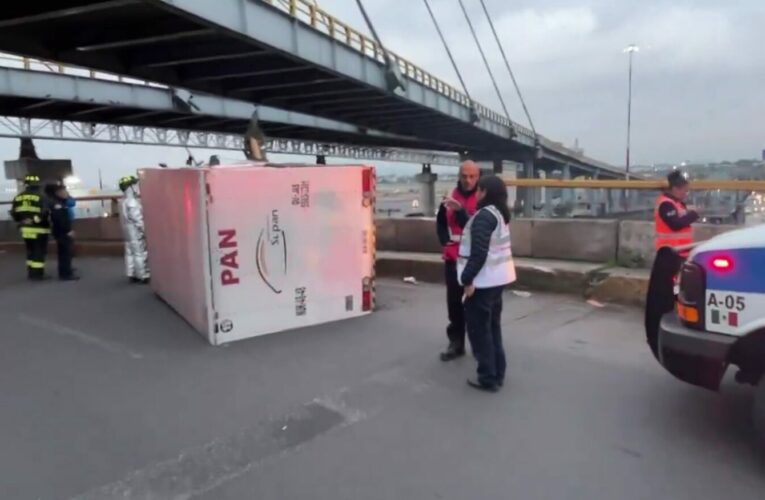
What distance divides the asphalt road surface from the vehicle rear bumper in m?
0.47

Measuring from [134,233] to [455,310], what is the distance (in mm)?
6517

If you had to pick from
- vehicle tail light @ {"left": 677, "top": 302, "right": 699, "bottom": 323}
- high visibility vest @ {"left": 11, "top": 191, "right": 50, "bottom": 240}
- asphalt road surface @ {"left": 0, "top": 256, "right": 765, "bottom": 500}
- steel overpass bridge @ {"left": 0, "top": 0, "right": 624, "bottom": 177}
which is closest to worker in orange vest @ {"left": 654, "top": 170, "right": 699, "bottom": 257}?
asphalt road surface @ {"left": 0, "top": 256, "right": 765, "bottom": 500}

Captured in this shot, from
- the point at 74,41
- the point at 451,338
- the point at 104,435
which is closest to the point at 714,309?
the point at 451,338

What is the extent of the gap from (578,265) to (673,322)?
171 inches

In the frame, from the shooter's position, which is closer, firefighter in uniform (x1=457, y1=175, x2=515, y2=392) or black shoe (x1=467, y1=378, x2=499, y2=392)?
firefighter in uniform (x1=457, y1=175, x2=515, y2=392)

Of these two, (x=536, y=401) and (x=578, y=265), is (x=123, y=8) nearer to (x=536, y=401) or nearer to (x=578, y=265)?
(x=578, y=265)

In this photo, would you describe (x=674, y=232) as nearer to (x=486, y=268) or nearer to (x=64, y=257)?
(x=486, y=268)

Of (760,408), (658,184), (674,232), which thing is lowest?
(760,408)

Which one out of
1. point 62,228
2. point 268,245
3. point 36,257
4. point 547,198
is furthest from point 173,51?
point 268,245

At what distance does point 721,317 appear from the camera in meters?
3.29

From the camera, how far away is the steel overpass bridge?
486 inches

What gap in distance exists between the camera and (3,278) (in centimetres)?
1082

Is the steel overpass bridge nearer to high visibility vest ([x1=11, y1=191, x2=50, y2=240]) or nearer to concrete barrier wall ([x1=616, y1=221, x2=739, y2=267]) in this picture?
high visibility vest ([x1=11, y1=191, x2=50, y2=240])

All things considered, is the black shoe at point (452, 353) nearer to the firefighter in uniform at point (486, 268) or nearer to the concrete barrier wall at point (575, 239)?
the firefighter in uniform at point (486, 268)
